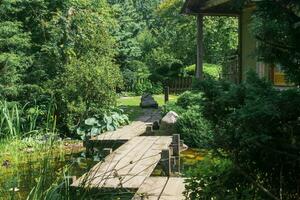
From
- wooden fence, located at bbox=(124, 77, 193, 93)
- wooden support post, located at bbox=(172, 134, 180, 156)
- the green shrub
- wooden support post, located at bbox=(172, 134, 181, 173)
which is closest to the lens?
wooden support post, located at bbox=(172, 134, 181, 173)

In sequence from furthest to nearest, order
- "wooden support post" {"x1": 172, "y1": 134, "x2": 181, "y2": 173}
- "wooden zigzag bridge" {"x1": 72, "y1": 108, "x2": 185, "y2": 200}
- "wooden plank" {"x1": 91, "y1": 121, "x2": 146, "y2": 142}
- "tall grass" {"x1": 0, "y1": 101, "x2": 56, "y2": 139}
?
"wooden plank" {"x1": 91, "y1": 121, "x2": 146, "y2": 142}
"wooden support post" {"x1": 172, "y1": 134, "x2": 181, "y2": 173}
"wooden zigzag bridge" {"x1": 72, "y1": 108, "x2": 185, "y2": 200}
"tall grass" {"x1": 0, "y1": 101, "x2": 56, "y2": 139}

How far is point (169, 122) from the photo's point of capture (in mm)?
12477

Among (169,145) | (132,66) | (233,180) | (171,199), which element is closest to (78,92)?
(169,145)

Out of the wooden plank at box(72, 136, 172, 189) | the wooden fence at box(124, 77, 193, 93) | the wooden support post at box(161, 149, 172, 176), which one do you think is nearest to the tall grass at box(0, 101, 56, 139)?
the wooden plank at box(72, 136, 172, 189)

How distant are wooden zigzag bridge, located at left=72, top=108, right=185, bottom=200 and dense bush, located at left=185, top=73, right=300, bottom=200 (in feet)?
2.04

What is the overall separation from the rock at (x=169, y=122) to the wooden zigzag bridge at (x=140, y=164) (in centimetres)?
48

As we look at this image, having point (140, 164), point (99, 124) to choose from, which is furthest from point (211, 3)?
point (140, 164)

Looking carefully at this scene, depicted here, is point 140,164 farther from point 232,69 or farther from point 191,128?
point 232,69

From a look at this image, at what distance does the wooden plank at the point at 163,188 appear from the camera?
5.75 meters

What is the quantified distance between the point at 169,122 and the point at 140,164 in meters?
5.21

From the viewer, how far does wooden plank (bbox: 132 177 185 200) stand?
575 cm

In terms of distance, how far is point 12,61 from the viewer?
40.1 ft

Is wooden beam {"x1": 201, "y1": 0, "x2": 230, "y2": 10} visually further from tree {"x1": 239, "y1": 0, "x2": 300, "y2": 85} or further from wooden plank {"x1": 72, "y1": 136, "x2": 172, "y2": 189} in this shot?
tree {"x1": 239, "y1": 0, "x2": 300, "y2": 85}

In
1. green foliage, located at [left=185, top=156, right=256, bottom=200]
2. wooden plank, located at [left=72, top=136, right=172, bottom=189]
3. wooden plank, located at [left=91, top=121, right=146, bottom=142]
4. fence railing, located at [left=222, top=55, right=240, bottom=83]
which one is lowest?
wooden plank, located at [left=91, top=121, right=146, bottom=142]
